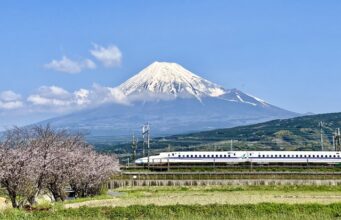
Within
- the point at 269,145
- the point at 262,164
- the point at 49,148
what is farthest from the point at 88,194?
the point at 269,145

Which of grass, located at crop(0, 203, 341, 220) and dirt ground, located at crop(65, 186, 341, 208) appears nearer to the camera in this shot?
grass, located at crop(0, 203, 341, 220)

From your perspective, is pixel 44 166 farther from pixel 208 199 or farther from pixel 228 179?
pixel 228 179

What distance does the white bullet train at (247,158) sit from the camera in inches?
3511

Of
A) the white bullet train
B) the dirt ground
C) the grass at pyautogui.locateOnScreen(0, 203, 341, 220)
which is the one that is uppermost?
the white bullet train

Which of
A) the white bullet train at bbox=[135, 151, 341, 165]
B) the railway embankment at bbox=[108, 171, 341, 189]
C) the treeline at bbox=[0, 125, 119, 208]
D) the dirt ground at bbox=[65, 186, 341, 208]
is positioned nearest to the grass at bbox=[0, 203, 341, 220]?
the dirt ground at bbox=[65, 186, 341, 208]

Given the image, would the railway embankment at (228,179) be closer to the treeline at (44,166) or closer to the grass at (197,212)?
Answer: the treeline at (44,166)

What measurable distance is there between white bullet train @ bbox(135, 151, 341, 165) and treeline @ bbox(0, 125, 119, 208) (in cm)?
3579

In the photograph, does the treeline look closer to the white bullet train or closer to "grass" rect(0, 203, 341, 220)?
"grass" rect(0, 203, 341, 220)

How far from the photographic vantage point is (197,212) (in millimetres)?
28422

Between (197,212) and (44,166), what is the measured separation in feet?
38.3

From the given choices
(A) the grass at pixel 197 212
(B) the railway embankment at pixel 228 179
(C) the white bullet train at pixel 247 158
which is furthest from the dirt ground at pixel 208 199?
(C) the white bullet train at pixel 247 158

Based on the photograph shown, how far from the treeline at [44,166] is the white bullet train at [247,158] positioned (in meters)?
35.8

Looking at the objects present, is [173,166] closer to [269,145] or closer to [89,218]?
[89,218]

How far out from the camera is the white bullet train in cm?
8919
